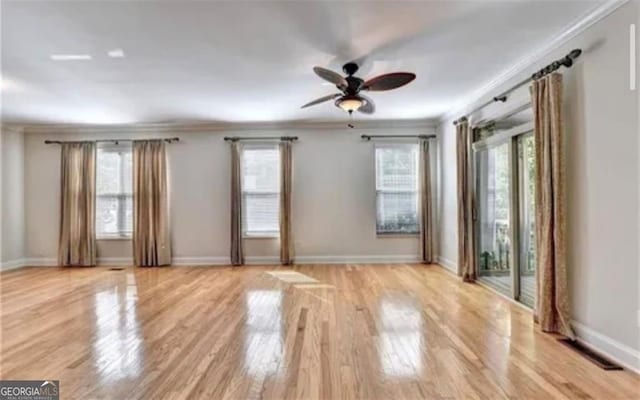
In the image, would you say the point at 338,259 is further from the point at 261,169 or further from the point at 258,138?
the point at 258,138

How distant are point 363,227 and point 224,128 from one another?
3259mm

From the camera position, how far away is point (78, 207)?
7406 mm

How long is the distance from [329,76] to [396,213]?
4.35 metres

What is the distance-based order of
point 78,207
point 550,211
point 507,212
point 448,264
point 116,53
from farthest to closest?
point 78,207 < point 448,264 < point 507,212 < point 116,53 < point 550,211

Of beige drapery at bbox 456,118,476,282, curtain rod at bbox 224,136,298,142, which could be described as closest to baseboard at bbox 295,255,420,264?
beige drapery at bbox 456,118,476,282

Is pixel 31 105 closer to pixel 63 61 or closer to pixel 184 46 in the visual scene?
pixel 63 61

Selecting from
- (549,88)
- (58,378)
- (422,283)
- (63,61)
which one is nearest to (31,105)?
(63,61)

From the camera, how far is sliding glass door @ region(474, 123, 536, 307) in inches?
173

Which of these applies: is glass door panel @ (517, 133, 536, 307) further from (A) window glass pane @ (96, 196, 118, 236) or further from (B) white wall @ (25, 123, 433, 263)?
(A) window glass pane @ (96, 196, 118, 236)

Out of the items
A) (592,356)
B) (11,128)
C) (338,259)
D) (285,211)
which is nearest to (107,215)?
(11,128)

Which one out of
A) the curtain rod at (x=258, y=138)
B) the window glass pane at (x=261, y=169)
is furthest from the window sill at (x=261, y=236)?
the curtain rod at (x=258, y=138)

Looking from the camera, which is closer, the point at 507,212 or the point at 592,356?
the point at 592,356

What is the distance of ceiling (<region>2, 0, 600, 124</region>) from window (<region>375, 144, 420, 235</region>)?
1825 mm

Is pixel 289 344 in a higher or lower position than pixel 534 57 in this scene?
lower
